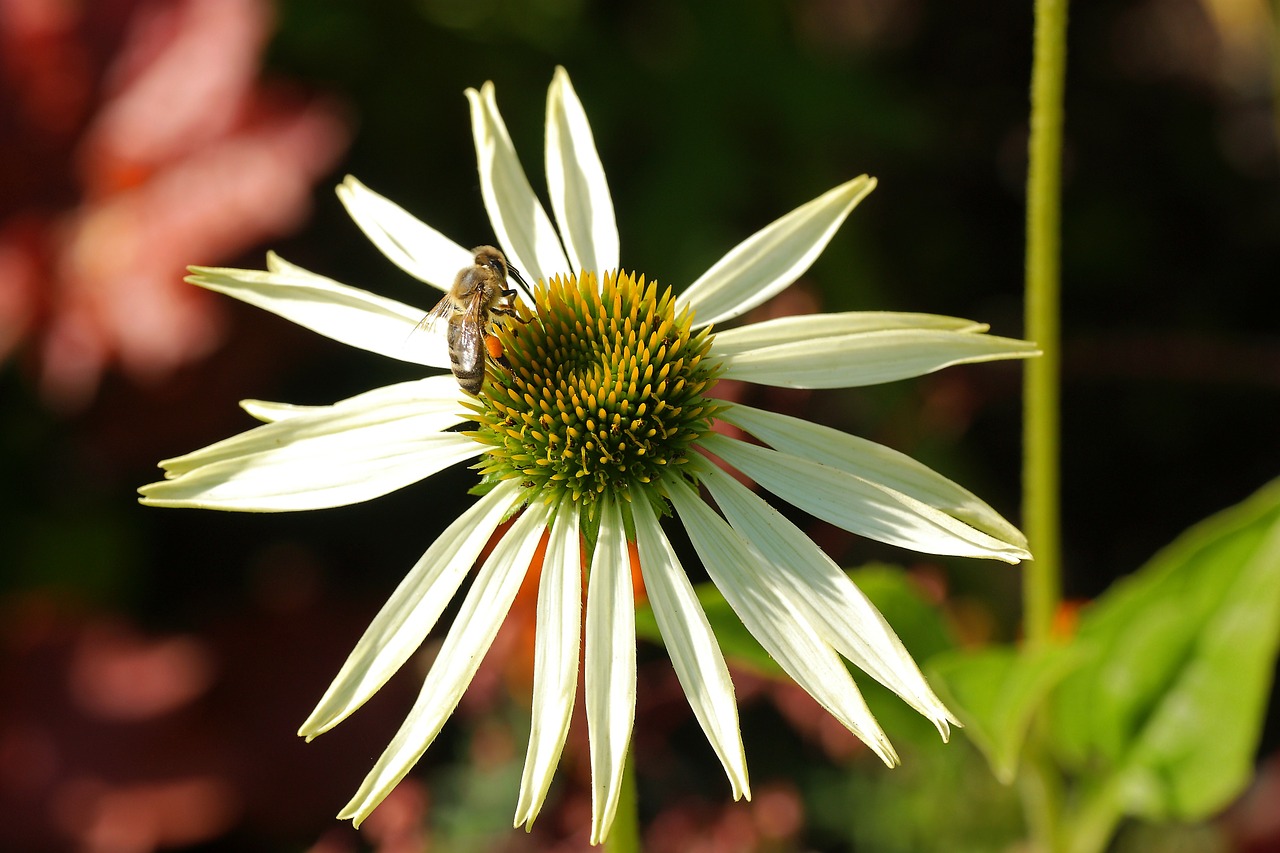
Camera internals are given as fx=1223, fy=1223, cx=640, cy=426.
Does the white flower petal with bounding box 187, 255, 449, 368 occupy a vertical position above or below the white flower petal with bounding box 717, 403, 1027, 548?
above

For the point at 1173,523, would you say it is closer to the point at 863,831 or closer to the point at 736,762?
the point at 863,831

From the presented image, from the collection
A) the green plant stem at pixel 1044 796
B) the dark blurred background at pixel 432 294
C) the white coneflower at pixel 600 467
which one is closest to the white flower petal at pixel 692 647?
the white coneflower at pixel 600 467

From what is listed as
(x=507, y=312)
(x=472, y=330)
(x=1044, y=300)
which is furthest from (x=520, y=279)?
(x=1044, y=300)

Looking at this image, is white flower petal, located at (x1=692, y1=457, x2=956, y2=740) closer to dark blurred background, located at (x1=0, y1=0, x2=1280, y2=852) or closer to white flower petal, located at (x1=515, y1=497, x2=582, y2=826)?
white flower petal, located at (x1=515, y1=497, x2=582, y2=826)

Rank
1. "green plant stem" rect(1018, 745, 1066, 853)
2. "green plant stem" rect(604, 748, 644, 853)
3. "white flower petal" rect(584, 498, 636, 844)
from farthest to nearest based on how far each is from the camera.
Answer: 1. "green plant stem" rect(1018, 745, 1066, 853)
2. "green plant stem" rect(604, 748, 644, 853)
3. "white flower petal" rect(584, 498, 636, 844)

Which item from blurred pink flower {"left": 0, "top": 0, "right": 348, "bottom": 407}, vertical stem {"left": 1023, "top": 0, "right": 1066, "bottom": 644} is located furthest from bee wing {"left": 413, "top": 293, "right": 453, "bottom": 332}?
blurred pink flower {"left": 0, "top": 0, "right": 348, "bottom": 407}

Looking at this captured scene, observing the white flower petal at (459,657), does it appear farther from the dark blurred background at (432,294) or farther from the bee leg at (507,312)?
the dark blurred background at (432,294)

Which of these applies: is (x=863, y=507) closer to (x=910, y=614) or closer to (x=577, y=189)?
(x=910, y=614)
